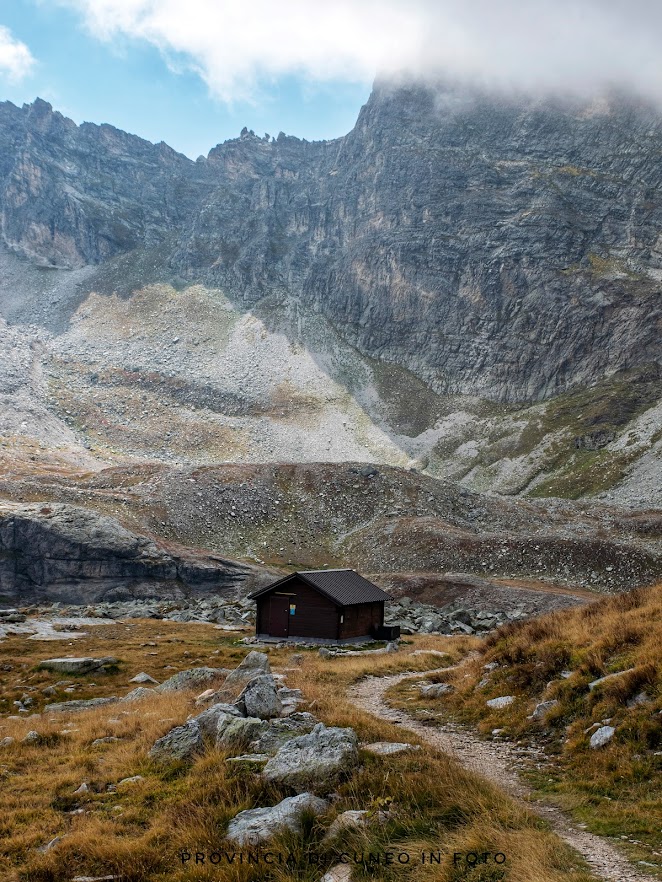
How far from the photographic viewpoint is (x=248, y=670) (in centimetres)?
1778

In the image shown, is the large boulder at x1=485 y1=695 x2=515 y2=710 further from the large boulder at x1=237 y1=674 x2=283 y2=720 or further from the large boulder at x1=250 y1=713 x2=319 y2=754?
the large boulder at x1=237 y1=674 x2=283 y2=720

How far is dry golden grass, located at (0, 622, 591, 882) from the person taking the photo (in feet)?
24.6

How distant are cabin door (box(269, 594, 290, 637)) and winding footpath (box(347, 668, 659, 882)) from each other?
21076mm

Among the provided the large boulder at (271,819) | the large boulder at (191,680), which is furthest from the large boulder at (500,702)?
the large boulder at (191,680)

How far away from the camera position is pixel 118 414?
5463 inches

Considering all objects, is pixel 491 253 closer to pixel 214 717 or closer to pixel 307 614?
pixel 307 614

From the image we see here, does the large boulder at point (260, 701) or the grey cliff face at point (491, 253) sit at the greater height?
the grey cliff face at point (491, 253)

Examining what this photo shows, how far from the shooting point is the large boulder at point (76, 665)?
28.0 metres

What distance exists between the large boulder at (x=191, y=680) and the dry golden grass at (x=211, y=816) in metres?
6.17

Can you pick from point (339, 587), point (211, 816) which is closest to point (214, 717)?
point (211, 816)

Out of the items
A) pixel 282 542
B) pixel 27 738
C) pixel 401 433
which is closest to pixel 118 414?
pixel 401 433

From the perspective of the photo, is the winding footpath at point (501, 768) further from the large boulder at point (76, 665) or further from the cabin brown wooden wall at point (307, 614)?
the cabin brown wooden wall at point (307, 614)

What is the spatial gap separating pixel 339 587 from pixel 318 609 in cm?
217

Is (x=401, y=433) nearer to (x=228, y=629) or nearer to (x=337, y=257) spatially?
(x=337, y=257)
